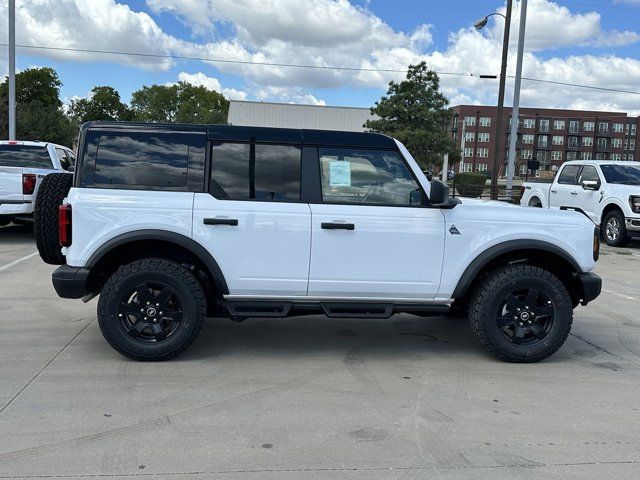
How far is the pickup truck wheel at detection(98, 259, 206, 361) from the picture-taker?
4.76m

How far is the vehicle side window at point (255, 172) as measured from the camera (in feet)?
16.0

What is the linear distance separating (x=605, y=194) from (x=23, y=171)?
12.0 metres

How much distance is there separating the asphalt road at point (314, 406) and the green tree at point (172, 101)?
106m

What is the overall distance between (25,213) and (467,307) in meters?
9.03

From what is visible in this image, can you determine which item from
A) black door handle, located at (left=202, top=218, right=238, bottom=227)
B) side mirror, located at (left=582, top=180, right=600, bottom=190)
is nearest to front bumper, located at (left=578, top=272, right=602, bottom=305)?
black door handle, located at (left=202, top=218, right=238, bottom=227)

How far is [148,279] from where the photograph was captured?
4758mm

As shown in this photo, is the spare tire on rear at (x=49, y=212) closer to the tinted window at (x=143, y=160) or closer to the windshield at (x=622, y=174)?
the tinted window at (x=143, y=160)

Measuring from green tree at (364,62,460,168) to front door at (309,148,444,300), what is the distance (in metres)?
36.7

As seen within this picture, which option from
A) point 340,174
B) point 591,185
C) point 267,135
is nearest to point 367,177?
point 340,174

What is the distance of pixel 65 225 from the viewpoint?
→ 15.4 feet

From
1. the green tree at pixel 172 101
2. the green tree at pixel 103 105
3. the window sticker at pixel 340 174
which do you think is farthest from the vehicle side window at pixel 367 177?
the green tree at pixel 172 101

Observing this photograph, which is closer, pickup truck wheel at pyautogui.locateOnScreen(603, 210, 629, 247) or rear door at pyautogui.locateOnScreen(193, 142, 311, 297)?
rear door at pyautogui.locateOnScreen(193, 142, 311, 297)

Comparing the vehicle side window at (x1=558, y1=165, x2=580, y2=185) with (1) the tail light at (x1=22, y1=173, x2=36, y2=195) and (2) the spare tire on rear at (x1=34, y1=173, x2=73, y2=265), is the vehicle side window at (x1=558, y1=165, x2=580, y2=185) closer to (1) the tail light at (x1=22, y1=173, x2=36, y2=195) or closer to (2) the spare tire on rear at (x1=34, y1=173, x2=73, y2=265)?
(1) the tail light at (x1=22, y1=173, x2=36, y2=195)

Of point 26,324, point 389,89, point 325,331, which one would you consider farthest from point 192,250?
point 389,89
